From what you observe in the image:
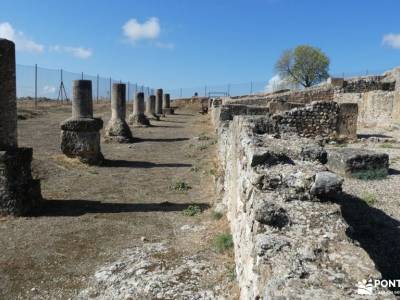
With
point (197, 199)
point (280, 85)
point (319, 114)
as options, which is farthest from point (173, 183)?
point (280, 85)

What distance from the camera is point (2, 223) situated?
7203 millimetres

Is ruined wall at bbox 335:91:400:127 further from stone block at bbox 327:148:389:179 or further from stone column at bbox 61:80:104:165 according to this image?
stone column at bbox 61:80:104:165

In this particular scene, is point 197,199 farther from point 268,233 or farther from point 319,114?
point 319,114

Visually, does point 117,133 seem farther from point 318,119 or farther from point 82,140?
point 318,119

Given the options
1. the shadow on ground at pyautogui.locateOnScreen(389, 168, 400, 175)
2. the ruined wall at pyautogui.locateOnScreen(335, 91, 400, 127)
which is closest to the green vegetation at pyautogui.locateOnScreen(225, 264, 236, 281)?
the shadow on ground at pyautogui.locateOnScreen(389, 168, 400, 175)

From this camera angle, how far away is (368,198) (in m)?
7.41

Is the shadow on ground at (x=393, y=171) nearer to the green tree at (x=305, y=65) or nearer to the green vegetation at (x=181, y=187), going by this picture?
the green vegetation at (x=181, y=187)

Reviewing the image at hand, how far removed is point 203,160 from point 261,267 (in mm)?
10784

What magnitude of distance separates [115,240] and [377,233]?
151 inches

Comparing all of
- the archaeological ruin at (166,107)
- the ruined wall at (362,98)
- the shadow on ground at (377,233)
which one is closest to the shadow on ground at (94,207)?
the shadow on ground at (377,233)

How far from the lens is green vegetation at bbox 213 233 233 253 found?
228 inches

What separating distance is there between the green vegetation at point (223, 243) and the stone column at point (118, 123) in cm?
1270

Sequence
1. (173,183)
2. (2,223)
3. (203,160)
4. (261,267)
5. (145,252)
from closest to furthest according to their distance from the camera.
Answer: (261,267) → (145,252) → (2,223) → (173,183) → (203,160)

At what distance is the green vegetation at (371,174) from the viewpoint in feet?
29.9
